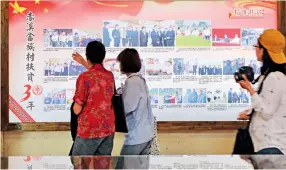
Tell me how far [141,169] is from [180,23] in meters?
3.09

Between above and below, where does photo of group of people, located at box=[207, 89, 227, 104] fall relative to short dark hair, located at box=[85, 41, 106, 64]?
below

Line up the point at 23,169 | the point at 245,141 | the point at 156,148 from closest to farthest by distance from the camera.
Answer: the point at 23,169
the point at 245,141
the point at 156,148

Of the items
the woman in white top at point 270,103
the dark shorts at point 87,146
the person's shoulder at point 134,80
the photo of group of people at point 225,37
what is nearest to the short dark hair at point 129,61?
the person's shoulder at point 134,80

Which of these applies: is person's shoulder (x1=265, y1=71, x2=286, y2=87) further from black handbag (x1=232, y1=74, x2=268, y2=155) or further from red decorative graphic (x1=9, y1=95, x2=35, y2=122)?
red decorative graphic (x1=9, y1=95, x2=35, y2=122)

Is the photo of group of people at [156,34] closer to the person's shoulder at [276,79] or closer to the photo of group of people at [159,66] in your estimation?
the photo of group of people at [159,66]

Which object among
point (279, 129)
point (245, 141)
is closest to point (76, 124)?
point (245, 141)

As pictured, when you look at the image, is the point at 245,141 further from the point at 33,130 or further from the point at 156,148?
the point at 33,130

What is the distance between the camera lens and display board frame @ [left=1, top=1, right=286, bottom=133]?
15.3 feet

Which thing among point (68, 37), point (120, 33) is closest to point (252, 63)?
point (120, 33)

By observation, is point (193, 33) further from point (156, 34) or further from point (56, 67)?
point (56, 67)

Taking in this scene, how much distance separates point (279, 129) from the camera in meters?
2.57

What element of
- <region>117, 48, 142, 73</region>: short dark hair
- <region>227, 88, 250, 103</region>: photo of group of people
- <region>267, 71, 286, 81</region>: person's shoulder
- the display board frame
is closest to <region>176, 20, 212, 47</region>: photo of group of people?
<region>227, 88, 250, 103</region>: photo of group of people

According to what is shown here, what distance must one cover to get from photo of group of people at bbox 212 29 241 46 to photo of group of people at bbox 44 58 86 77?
150 centimetres

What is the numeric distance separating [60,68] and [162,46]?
3.65 ft
